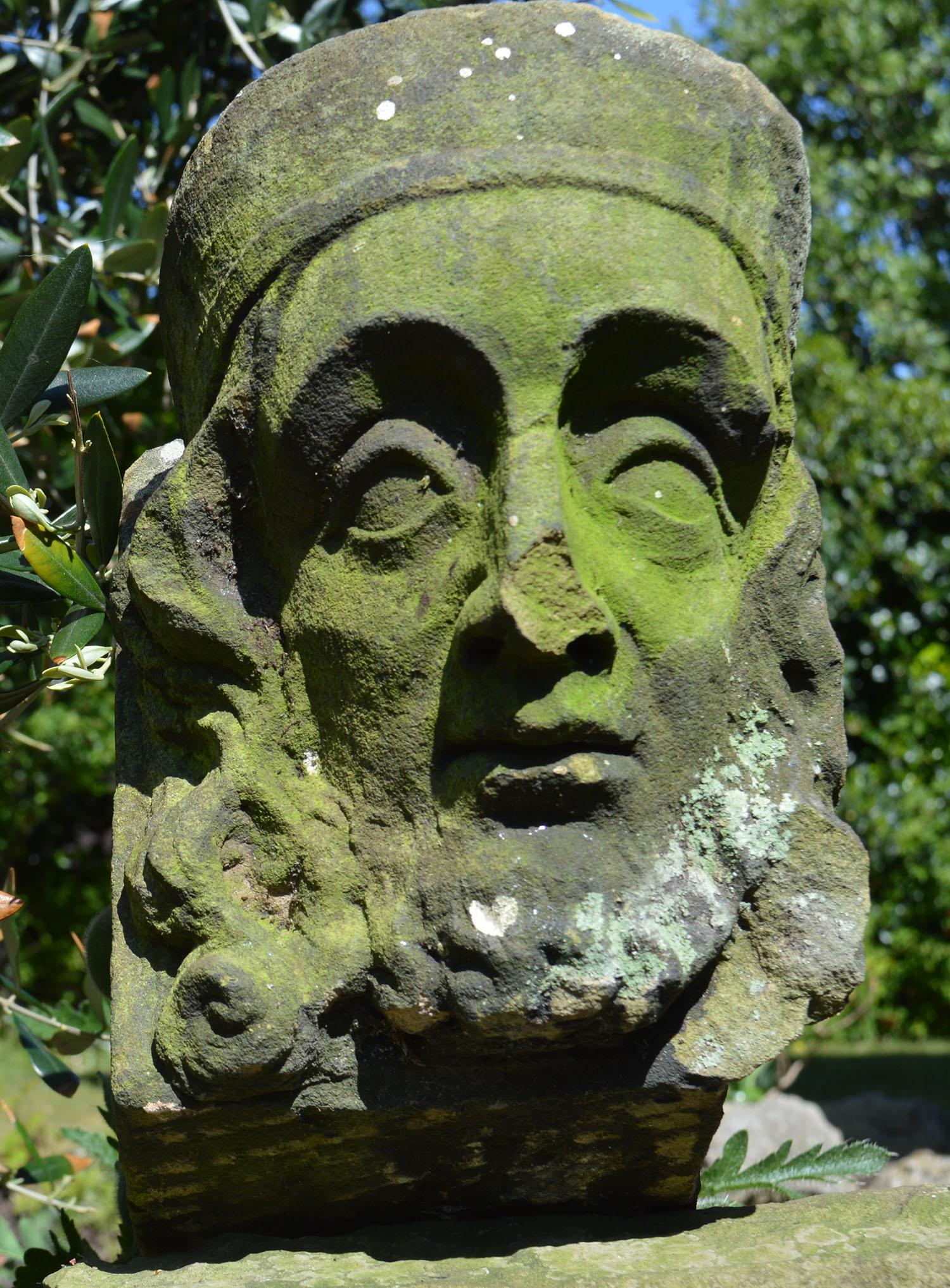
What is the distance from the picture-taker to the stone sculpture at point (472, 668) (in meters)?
1.63

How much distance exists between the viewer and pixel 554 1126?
1.76 m

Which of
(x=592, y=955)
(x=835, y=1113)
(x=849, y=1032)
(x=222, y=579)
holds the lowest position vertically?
(x=849, y=1032)

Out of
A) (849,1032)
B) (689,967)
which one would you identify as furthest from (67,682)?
(849,1032)

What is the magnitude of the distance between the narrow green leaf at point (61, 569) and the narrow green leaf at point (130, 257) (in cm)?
101

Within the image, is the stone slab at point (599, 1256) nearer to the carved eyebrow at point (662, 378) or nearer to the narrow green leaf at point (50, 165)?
the carved eyebrow at point (662, 378)

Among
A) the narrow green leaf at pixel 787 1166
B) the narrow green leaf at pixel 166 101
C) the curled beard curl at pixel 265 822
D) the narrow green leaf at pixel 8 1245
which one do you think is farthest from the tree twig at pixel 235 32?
the narrow green leaf at pixel 8 1245

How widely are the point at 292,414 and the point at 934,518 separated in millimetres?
6161

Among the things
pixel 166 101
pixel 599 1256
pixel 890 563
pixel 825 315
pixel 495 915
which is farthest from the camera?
pixel 825 315

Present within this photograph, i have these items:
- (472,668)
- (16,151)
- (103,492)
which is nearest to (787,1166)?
(472,668)

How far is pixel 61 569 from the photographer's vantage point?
202cm

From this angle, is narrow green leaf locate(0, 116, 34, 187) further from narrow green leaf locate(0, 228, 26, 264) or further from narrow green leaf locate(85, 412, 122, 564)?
narrow green leaf locate(85, 412, 122, 564)

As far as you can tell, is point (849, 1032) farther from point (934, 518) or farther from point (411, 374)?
point (411, 374)

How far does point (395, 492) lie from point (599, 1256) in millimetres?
1057

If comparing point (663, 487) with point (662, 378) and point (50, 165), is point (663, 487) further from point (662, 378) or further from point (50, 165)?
point (50, 165)
